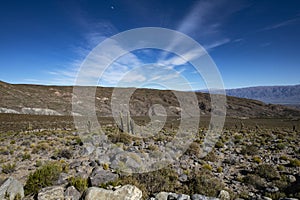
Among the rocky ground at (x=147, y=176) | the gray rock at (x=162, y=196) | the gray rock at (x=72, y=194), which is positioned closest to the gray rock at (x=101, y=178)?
the rocky ground at (x=147, y=176)

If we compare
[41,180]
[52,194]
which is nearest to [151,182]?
[52,194]

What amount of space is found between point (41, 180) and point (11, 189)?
3.18 feet

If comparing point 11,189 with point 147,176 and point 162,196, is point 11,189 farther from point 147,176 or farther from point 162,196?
point 162,196

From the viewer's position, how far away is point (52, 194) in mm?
5477

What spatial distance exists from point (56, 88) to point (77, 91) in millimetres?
8091

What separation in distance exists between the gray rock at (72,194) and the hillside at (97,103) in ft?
172

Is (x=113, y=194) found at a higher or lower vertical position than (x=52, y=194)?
higher

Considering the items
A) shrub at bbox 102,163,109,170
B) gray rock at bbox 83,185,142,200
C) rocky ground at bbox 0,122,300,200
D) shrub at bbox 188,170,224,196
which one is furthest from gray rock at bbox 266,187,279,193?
shrub at bbox 102,163,109,170

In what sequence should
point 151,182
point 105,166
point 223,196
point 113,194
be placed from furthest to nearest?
point 105,166 < point 151,182 < point 223,196 < point 113,194

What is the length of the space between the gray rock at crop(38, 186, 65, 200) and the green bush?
0.64 metres

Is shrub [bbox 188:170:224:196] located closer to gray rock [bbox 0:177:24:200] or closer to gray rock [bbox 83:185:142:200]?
gray rock [bbox 83:185:142:200]

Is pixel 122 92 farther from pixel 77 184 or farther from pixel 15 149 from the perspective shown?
pixel 77 184

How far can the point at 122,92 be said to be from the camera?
292 ft

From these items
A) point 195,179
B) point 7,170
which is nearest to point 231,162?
point 195,179
